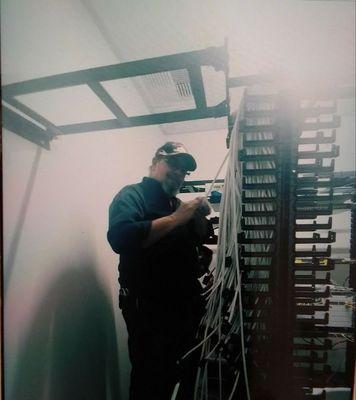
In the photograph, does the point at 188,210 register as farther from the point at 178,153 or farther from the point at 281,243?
the point at 281,243

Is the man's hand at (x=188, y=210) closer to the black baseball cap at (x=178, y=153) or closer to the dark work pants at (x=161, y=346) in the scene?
the black baseball cap at (x=178, y=153)

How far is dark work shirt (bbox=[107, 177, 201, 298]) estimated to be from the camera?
0.64 meters

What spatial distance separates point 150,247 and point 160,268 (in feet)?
0.20

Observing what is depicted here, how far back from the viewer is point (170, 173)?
0.67 metres

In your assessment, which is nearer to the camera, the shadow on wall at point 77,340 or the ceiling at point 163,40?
the ceiling at point 163,40

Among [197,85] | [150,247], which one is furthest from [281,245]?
[197,85]

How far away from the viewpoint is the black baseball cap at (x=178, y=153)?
66cm

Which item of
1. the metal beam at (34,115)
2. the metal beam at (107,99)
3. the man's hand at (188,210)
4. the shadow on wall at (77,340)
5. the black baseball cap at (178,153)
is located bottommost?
the shadow on wall at (77,340)

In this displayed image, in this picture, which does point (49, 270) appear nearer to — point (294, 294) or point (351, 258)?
point (294, 294)

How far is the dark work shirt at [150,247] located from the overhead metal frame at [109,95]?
0.20 metres

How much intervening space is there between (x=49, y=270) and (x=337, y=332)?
773 millimetres

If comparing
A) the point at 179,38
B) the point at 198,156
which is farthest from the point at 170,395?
the point at 179,38

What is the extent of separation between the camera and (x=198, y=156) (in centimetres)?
66

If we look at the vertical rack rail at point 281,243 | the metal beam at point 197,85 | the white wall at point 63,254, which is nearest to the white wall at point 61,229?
the white wall at point 63,254
